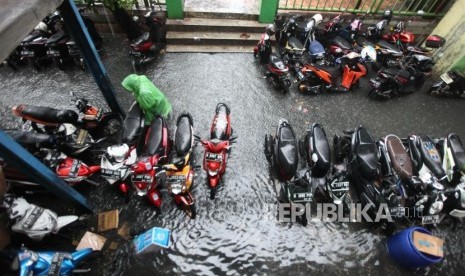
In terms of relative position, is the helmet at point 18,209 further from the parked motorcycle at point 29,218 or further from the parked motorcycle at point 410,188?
the parked motorcycle at point 410,188

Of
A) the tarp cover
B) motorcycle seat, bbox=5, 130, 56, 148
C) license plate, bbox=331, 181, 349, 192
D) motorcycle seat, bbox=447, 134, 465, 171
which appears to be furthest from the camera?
motorcycle seat, bbox=447, 134, 465, 171

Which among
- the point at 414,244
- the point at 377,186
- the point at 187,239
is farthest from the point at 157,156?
the point at 414,244

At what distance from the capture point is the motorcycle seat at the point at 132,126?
215 inches

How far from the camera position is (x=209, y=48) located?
8.73 m

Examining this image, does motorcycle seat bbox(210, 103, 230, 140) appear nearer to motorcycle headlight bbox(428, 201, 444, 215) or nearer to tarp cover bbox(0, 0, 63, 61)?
tarp cover bbox(0, 0, 63, 61)

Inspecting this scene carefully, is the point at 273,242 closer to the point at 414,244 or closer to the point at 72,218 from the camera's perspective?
the point at 414,244

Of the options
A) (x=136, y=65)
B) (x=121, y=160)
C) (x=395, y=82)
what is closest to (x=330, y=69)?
(x=395, y=82)

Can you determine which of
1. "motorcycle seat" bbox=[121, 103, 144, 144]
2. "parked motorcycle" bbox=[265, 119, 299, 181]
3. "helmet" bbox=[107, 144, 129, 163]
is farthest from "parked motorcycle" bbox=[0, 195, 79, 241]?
"parked motorcycle" bbox=[265, 119, 299, 181]

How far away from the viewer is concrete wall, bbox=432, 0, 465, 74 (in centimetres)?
759

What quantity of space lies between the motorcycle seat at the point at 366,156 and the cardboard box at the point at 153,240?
4030 millimetres

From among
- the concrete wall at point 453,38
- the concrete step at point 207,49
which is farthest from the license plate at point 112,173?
the concrete wall at point 453,38

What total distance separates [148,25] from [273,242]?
7.32 meters

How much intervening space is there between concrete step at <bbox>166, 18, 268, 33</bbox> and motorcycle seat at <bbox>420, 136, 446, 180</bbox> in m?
5.92

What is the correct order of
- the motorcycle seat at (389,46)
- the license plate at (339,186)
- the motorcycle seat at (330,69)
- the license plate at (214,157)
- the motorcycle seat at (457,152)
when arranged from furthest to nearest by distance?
the motorcycle seat at (389,46)
the motorcycle seat at (330,69)
the motorcycle seat at (457,152)
the license plate at (214,157)
the license plate at (339,186)
